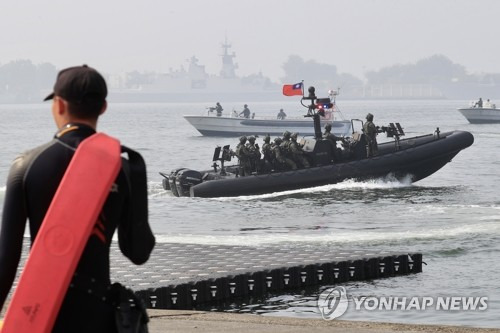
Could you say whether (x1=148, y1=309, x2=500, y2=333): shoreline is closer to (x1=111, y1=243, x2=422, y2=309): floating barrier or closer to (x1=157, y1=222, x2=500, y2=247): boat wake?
(x1=111, y1=243, x2=422, y2=309): floating barrier

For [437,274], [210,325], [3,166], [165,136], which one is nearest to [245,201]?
[437,274]

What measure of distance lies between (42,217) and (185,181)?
94.2ft

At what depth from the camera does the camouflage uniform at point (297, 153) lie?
31.5m

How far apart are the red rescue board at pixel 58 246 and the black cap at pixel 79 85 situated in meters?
0.24

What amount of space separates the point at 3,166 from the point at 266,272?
49717 mm

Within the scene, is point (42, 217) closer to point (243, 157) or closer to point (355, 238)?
point (355, 238)

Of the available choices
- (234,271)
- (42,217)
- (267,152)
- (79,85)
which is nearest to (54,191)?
(42,217)

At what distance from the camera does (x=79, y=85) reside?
4062 millimetres

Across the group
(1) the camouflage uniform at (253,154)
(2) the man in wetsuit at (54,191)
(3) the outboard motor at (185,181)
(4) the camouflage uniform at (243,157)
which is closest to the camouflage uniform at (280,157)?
(1) the camouflage uniform at (253,154)

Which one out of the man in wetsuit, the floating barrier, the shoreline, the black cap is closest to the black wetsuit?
the man in wetsuit

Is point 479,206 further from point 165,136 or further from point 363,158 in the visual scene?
point 165,136

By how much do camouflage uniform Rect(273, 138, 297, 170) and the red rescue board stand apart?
2753 centimetres

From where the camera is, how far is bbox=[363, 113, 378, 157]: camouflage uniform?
31583 millimetres

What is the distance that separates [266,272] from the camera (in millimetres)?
14328
